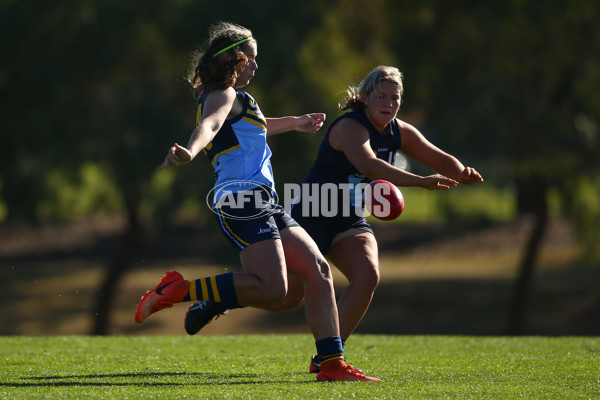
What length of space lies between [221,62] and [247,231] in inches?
40.5

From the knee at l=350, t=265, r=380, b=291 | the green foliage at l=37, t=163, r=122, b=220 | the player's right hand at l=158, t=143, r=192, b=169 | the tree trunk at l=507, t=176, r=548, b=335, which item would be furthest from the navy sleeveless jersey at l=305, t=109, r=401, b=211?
the green foliage at l=37, t=163, r=122, b=220

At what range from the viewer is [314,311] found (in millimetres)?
5316

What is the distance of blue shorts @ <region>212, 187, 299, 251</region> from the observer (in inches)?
205

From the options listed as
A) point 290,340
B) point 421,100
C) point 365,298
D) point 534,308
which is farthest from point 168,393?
point 534,308

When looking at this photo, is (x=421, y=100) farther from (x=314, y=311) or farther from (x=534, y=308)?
(x=314, y=311)

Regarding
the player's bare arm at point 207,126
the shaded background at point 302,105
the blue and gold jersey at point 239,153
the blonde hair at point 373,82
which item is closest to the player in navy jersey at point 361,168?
the blonde hair at point 373,82

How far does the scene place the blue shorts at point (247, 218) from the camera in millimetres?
5215

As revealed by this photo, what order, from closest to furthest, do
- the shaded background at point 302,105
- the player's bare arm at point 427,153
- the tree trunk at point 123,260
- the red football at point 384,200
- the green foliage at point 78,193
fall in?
the red football at point 384,200, the player's bare arm at point 427,153, the shaded background at point 302,105, the green foliage at point 78,193, the tree trunk at point 123,260

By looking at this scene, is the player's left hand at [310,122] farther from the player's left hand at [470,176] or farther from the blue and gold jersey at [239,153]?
the player's left hand at [470,176]

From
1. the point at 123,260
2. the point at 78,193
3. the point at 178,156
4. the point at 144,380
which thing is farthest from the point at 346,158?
the point at 78,193

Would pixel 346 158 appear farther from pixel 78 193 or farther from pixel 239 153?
pixel 78 193

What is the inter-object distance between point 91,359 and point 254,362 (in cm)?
119

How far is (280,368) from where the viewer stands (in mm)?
6098

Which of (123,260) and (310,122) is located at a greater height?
(310,122)
